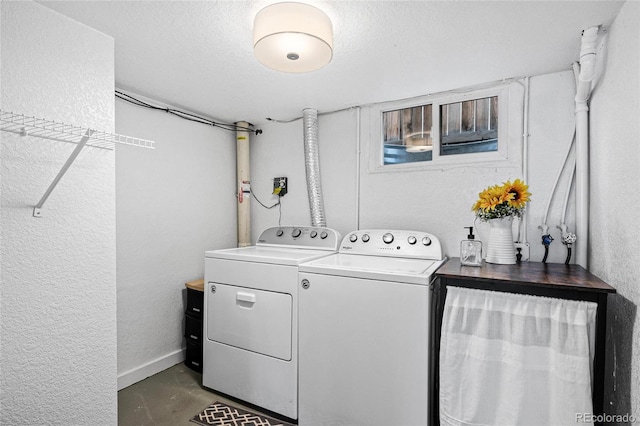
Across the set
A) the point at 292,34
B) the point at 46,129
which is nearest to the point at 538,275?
the point at 292,34

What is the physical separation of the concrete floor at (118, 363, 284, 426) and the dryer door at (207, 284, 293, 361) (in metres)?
0.40

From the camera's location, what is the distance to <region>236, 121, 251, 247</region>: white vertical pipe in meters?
3.21

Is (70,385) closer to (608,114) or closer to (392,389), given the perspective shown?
(392,389)

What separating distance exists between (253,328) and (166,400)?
796mm

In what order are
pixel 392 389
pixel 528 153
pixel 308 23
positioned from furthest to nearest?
pixel 528 153
pixel 392 389
pixel 308 23

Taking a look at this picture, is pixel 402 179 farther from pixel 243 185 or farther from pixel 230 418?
pixel 230 418

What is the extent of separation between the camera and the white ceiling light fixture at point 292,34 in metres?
1.35

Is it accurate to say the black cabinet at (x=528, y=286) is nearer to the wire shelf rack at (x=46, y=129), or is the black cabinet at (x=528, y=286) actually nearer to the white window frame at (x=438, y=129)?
the white window frame at (x=438, y=129)

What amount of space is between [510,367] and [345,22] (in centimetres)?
172

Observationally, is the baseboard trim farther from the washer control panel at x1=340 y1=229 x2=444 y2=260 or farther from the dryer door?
the washer control panel at x1=340 y1=229 x2=444 y2=260

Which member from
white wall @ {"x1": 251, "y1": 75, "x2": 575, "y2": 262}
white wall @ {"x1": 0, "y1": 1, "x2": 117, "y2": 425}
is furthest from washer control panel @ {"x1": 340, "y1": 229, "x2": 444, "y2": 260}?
white wall @ {"x1": 0, "y1": 1, "x2": 117, "y2": 425}

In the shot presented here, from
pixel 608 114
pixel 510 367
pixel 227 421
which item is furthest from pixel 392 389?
pixel 608 114

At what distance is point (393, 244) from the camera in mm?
2400

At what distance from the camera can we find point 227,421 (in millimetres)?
2037
